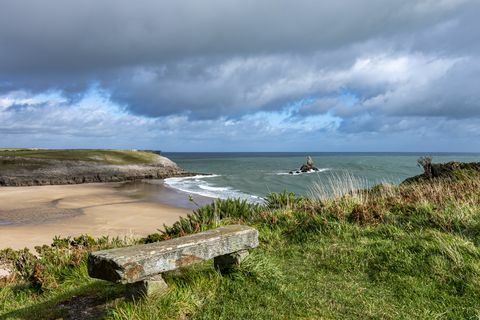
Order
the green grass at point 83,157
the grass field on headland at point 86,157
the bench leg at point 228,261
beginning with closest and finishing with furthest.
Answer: the bench leg at point 228,261
the green grass at point 83,157
the grass field on headland at point 86,157

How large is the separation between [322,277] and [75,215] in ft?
83.1

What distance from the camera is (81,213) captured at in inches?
1111

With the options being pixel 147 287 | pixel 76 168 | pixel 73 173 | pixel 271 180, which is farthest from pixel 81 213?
pixel 76 168

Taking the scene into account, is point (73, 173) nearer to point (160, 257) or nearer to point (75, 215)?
point (75, 215)

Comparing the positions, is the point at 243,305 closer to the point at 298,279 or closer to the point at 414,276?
the point at 298,279

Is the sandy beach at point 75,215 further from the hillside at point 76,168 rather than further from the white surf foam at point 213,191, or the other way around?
the hillside at point 76,168

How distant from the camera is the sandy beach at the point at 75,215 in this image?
67.8 feet

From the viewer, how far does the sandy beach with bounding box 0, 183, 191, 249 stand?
20672 mm

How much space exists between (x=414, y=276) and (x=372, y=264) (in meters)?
0.72

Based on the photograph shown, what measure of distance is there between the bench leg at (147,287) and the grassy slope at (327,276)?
11 cm

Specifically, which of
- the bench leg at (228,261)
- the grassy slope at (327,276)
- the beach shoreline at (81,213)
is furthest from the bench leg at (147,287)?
the beach shoreline at (81,213)

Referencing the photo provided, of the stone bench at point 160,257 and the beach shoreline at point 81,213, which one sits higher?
the stone bench at point 160,257

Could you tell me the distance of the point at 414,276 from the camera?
18.6ft

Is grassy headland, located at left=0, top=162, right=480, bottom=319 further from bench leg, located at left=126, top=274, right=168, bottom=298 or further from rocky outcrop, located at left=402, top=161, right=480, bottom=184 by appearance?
rocky outcrop, located at left=402, top=161, right=480, bottom=184
